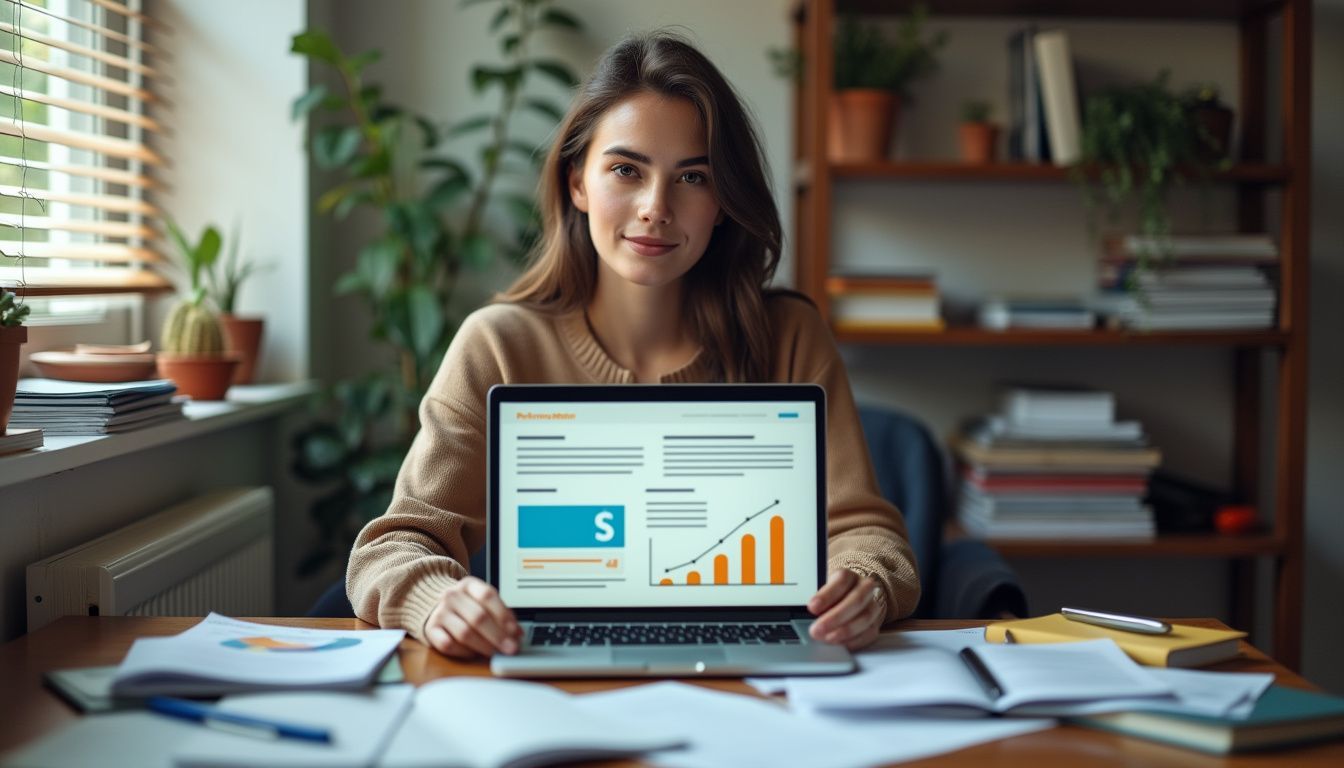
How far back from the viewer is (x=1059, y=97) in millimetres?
2350

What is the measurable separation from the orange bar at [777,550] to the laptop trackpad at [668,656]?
12cm

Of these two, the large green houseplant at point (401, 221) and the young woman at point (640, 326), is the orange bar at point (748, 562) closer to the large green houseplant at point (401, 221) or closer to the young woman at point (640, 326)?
the young woman at point (640, 326)

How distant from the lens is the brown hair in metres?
1.49

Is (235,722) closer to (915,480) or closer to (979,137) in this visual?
(915,480)

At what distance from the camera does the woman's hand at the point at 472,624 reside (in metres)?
1.07

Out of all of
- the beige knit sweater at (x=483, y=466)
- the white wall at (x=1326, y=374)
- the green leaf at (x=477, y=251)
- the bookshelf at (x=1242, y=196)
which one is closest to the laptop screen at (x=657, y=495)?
the beige knit sweater at (x=483, y=466)

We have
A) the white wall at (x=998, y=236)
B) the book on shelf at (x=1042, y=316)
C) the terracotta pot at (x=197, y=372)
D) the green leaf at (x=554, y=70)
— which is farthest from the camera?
the white wall at (x=998, y=236)

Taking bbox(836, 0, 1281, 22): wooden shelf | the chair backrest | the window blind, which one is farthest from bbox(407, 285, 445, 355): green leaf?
bbox(836, 0, 1281, 22): wooden shelf

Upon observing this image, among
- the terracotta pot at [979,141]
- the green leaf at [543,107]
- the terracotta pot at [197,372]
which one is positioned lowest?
the terracotta pot at [197,372]

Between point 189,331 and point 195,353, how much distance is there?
4 centimetres

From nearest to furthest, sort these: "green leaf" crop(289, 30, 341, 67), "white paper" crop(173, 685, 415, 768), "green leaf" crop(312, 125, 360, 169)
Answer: "white paper" crop(173, 685, 415, 768)
"green leaf" crop(289, 30, 341, 67)
"green leaf" crop(312, 125, 360, 169)

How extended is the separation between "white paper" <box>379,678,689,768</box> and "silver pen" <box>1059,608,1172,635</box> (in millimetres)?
513

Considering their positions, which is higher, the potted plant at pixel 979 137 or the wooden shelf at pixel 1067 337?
the potted plant at pixel 979 137

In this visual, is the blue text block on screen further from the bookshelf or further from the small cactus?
the bookshelf
